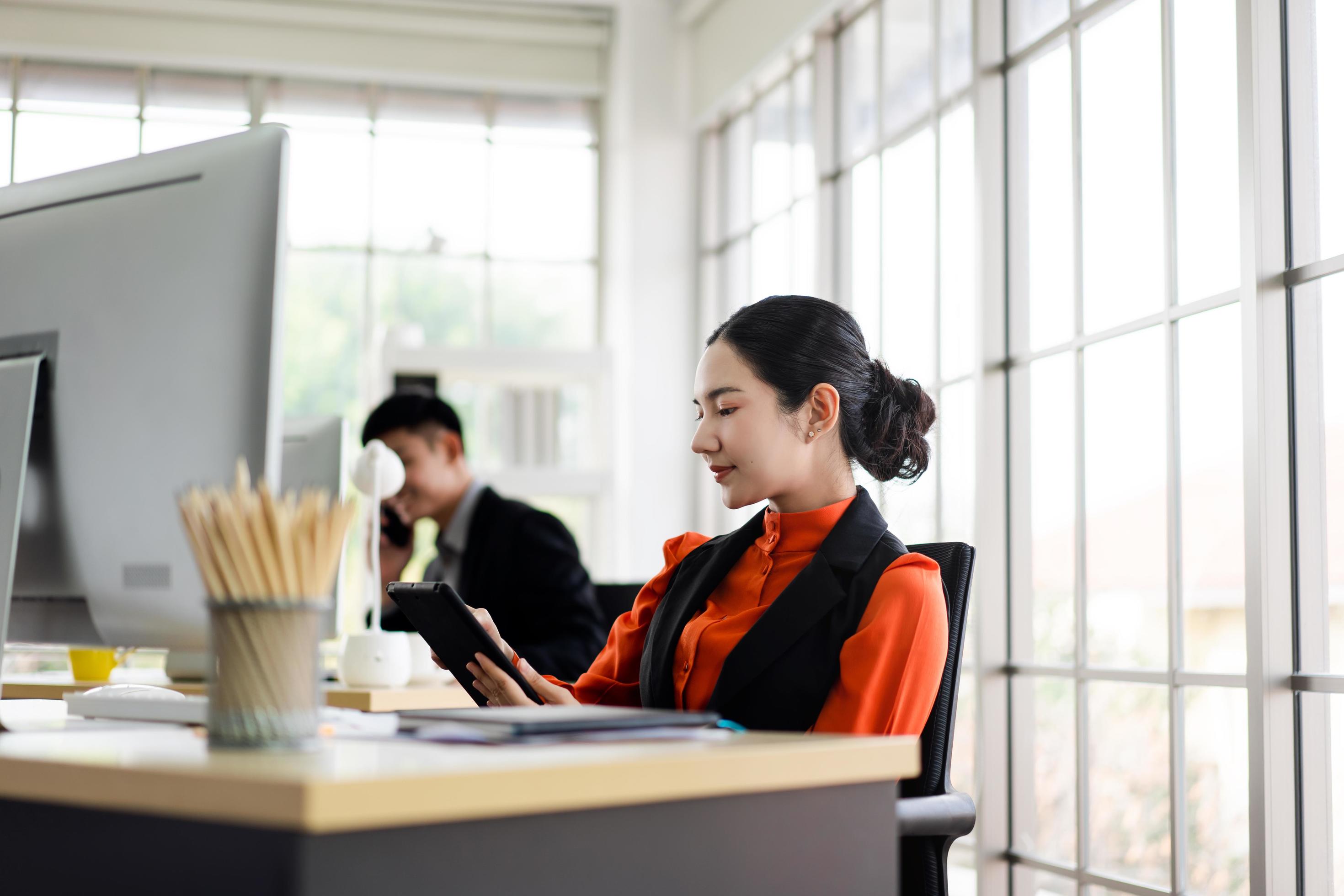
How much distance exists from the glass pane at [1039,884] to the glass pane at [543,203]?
3.33 meters

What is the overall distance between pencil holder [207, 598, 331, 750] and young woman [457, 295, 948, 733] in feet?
1.99

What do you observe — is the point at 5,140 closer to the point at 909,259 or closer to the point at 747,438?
the point at 909,259

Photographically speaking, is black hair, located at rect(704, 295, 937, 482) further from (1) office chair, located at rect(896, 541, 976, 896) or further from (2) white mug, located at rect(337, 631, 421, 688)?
(2) white mug, located at rect(337, 631, 421, 688)

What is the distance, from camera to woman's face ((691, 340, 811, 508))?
5.99ft

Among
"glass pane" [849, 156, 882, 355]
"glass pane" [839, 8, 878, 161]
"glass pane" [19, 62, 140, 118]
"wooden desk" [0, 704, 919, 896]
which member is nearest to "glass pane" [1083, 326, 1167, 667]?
"glass pane" [849, 156, 882, 355]

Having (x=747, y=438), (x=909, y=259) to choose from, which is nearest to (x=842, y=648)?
(x=747, y=438)

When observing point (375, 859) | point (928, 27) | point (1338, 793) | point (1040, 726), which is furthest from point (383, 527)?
point (375, 859)

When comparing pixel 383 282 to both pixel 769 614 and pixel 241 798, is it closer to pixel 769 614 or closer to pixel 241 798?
pixel 769 614

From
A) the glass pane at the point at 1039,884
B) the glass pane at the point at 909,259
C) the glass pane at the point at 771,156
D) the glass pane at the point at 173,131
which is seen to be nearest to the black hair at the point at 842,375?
the glass pane at the point at 1039,884

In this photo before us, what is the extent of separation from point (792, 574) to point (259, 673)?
1.03m

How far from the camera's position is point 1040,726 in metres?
3.10

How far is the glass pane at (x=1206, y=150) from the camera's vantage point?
2504mm

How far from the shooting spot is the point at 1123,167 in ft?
9.36

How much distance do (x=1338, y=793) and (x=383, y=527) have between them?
7.73 feet
